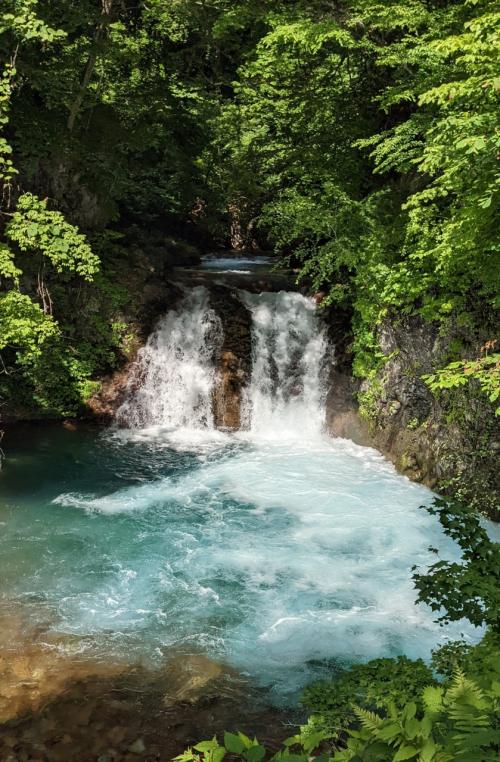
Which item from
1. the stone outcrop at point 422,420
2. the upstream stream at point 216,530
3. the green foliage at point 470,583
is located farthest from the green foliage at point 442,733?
the stone outcrop at point 422,420

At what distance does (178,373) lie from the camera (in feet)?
44.9

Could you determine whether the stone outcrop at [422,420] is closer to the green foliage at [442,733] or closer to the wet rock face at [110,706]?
the wet rock face at [110,706]

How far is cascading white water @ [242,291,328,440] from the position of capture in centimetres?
1327

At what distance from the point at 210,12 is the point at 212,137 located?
10.4 ft

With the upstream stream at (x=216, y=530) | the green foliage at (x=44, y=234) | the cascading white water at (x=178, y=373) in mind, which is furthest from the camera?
the cascading white water at (x=178, y=373)

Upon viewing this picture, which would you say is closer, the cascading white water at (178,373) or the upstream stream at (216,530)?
the upstream stream at (216,530)

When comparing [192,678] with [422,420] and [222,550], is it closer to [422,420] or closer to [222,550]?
[222,550]

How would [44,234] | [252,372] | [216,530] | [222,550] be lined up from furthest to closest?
[252,372] → [44,234] → [216,530] → [222,550]

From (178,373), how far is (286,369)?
8.63 feet

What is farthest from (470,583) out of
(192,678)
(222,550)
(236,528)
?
(236,528)

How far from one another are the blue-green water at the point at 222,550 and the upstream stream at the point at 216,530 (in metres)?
0.02

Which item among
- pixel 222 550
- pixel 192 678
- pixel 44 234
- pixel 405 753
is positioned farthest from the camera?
pixel 44 234

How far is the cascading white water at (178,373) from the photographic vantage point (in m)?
13.4

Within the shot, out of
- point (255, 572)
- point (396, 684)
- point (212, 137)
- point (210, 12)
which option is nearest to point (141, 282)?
point (212, 137)
